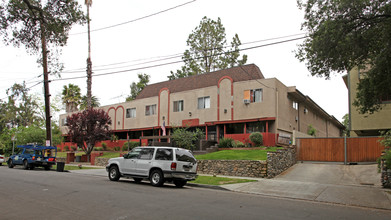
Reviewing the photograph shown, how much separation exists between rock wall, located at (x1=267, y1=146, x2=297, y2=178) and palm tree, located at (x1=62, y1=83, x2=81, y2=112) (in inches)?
1578

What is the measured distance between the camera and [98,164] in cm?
2750

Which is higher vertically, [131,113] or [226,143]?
[131,113]

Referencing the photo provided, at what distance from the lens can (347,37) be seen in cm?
1252

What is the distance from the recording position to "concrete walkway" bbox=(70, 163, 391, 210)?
11.5 meters

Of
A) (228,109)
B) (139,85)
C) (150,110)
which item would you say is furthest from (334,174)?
(139,85)

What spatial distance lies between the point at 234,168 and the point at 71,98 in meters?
40.3

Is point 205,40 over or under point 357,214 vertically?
over

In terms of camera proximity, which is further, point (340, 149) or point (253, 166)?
point (340, 149)

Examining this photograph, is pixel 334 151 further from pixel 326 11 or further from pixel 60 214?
pixel 60 214

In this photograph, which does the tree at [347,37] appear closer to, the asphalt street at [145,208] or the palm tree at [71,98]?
the asphalt street at [145,208]

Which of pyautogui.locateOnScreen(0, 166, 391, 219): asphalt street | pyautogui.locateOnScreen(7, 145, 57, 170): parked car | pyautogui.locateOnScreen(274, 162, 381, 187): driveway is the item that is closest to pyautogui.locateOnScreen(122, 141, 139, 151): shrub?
pyautogui.locateOnScreen(7, 145, 57, 170): parked car

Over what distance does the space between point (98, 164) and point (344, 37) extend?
71.6ft

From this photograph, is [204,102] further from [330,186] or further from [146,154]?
[330,186]

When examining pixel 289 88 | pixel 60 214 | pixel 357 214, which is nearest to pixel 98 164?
pixel 289 88
